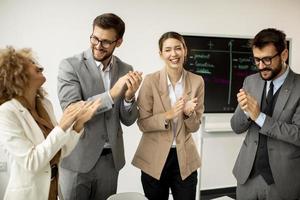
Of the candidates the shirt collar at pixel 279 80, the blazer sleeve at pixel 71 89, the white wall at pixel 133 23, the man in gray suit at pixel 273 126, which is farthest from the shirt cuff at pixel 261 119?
the white wall at pixel 133 23

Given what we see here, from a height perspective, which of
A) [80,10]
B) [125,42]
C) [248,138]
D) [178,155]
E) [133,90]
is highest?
[80,10]

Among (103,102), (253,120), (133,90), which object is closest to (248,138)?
(253,120)

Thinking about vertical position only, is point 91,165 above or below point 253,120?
below

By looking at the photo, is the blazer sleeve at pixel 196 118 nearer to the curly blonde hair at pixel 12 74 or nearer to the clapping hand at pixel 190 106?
the clapping hand at pixel 190 106

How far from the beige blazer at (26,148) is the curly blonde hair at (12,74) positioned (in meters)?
0.05

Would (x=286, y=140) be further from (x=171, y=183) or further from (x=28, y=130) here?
(x=28, y=130)

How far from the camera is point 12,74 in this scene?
4.98ft

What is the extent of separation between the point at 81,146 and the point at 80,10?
1757 millimetres

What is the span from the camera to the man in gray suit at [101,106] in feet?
5.83

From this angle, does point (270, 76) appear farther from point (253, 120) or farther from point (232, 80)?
point (232, 80)

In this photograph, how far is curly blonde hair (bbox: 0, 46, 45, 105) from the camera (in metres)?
1.51

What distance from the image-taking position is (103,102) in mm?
1731

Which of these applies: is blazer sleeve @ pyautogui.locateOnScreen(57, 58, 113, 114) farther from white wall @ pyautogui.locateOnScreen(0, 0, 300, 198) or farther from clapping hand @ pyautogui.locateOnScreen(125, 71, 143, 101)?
white wall @ pyautogui.locateOnScreen(0, 0, 300, 198)

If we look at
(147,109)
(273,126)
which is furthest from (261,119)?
(147,109)
